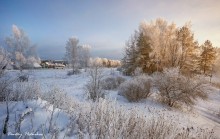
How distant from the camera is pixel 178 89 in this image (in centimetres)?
1523

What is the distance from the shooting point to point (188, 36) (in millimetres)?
30125

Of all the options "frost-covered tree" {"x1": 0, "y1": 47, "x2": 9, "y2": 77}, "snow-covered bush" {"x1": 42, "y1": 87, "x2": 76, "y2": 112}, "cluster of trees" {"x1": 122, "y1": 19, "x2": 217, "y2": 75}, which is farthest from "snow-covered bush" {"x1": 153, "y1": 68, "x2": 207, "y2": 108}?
A: "cluster of trees" {"x1": 122, "y1": 19, "x2": 217, "y2": 75}

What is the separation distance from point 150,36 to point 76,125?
25.9m

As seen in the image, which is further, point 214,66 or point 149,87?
point 214,66

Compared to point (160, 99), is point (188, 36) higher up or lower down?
higher up

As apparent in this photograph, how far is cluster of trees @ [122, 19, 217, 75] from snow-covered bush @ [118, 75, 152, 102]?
511 inches

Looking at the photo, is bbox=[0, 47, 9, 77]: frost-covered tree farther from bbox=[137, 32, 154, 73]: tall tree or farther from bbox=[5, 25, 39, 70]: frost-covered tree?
bbox=[5, 25, 39, 70]: frost-covered tree

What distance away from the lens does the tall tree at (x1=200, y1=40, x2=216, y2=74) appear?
41.8 m

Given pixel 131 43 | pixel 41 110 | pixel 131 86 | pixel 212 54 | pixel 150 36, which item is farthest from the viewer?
pixel 212 54

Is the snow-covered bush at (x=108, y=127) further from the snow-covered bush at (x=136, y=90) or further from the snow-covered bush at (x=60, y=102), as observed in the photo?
the snow-covered bush at (x=136, y=90)

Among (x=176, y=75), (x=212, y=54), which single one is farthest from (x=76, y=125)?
(x=212, y=54)

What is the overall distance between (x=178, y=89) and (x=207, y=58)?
29.7 meters

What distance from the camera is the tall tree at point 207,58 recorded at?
4178cm

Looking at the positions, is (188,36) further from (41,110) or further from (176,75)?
(41,110)
